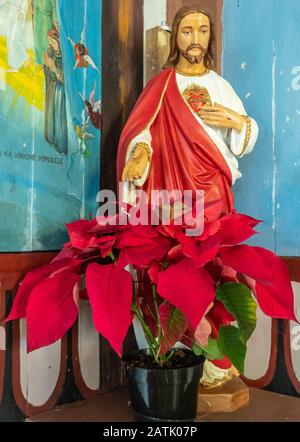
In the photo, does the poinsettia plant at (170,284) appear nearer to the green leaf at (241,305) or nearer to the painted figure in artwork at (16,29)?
the green leaf at (241,305)

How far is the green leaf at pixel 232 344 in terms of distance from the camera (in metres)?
0.84

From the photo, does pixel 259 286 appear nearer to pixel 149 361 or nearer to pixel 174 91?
pixel 149 361

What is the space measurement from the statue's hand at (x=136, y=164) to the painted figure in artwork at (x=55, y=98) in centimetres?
19

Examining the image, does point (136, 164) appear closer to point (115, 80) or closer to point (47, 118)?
point (47, 118)

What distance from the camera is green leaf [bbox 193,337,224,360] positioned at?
89cm

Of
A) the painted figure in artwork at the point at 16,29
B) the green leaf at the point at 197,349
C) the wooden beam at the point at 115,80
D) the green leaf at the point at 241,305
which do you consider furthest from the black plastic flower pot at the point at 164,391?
the painted figure in artwork at the point at 16,29

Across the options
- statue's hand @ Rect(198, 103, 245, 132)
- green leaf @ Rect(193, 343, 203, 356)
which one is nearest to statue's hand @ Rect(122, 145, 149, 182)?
statue's hand @ Rect(198, 103, 245, 132)

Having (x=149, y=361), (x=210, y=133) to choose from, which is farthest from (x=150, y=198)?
(x=149, y=361)

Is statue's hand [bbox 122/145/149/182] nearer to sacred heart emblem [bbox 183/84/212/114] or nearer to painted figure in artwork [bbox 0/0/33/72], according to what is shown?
sacred heart emblem [bbox 183/84/212/114]

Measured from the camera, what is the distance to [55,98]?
113cm

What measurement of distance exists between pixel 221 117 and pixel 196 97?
0.30 feet

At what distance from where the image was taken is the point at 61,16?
1.17 metres

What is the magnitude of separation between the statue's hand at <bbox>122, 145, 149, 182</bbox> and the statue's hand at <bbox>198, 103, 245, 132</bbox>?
17 centimetres

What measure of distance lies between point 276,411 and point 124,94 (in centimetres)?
90
